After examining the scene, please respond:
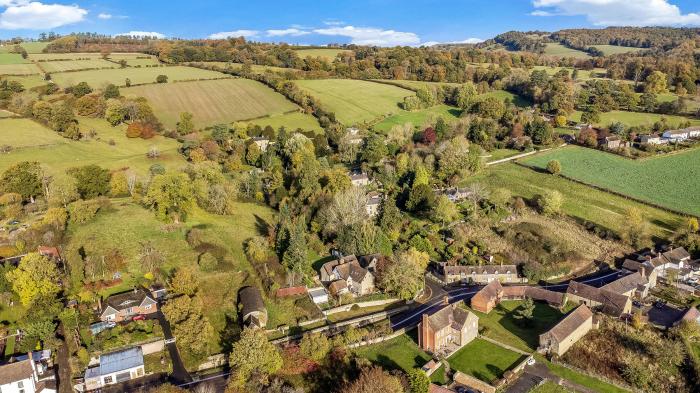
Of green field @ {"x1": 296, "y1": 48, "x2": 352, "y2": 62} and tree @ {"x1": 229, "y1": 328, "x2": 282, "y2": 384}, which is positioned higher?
green field @ {"x1": 296, "y1": 48, "x2": 352, "y2": 62}

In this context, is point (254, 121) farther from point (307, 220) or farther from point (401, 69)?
point (401, 69)

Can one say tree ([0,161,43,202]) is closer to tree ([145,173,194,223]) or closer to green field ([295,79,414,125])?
tree ([145,173,194,223])

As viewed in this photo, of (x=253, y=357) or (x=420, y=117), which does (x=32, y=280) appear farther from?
(x=420, y=117)

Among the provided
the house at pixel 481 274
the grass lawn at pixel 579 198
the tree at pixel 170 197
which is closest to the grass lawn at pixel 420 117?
the grass lawn at pixel 579 198

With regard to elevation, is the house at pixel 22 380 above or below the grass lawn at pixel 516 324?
above

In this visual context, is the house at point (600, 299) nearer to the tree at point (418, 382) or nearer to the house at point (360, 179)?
the tree at point (418, 382)

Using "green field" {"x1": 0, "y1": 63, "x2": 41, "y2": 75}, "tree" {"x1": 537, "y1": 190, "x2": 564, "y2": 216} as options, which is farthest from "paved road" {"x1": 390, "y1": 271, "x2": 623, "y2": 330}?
"green field" {"x1": 0, "y1": 63, "x2": 41, "y2": 75}
